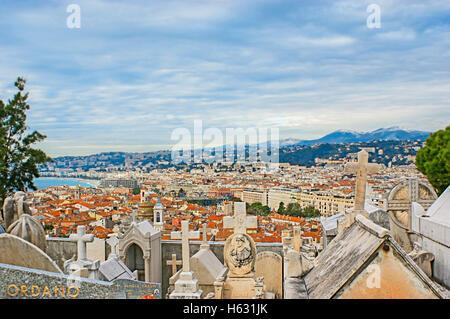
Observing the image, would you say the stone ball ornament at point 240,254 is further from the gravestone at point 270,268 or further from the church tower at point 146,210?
the church tower at point 146,210

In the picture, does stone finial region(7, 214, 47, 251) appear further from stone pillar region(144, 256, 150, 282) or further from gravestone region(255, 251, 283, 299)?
gravestone region(255, 251, 283, 299)

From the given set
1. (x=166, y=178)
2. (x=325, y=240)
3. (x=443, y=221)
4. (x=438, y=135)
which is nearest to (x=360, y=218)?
(x=443, y=221)

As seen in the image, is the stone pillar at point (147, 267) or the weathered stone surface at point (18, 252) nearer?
the weathered stone surface at point (18, 252)

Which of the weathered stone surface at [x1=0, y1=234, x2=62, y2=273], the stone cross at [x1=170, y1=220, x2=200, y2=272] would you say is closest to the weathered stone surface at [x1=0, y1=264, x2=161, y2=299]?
the weathered stone surface at [x1=0, y1=234, x2=62, y2=273]

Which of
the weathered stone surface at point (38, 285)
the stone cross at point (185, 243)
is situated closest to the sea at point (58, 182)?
the stone cross at point (185, 243)

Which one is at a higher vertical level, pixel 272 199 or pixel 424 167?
pixel 424 167
